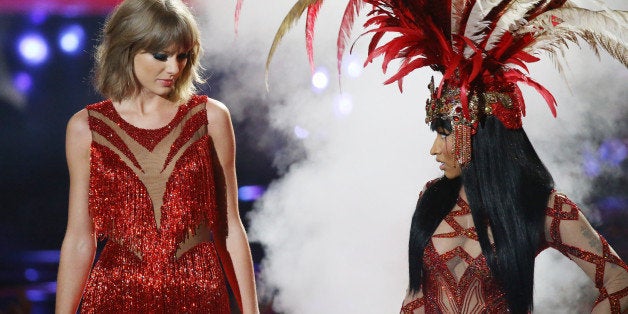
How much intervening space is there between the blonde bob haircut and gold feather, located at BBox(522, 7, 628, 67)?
116cm

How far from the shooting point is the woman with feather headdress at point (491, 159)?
101 inches

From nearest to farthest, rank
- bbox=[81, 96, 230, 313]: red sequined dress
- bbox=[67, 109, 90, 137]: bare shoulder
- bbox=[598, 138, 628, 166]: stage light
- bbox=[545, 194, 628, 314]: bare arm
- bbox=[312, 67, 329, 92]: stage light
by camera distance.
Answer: bbox=[545, 194, 628, 314]: bare arm < bbox=[81, 96, 230, 313]: red sequined dress < bbox=[67, 109, 90, 137]: bare shoulder < bbox=[598, 138, 628, 166]: stage light < bbox=[312, 67, 329, 92]: stage light

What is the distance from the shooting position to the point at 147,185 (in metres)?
2.81

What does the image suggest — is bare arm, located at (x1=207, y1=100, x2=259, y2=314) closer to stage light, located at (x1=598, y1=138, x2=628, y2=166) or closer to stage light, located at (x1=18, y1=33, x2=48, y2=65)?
stage light, located at (x1=18, y1=33, x2=48, y2=65)

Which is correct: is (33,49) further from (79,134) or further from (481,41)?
(481,41)

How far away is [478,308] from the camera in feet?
8.75

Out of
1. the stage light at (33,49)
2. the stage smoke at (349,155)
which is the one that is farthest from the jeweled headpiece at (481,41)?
the stage light at (33,49)

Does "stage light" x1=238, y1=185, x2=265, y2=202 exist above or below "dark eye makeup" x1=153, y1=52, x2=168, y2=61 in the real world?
above

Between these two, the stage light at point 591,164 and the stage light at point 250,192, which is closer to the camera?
the stage light at point 591,164

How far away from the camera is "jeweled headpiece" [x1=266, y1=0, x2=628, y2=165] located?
2574 mm

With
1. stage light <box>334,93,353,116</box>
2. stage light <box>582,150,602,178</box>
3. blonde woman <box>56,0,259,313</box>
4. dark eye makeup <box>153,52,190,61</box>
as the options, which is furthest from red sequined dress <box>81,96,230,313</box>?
stage light <box>582,150,602,178</box>

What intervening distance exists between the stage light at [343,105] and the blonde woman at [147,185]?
125 cm

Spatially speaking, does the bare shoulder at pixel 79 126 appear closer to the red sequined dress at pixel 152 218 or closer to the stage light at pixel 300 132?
the red sequined dress at pixel 152 218

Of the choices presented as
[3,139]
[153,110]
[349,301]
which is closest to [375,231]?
[349,301]
